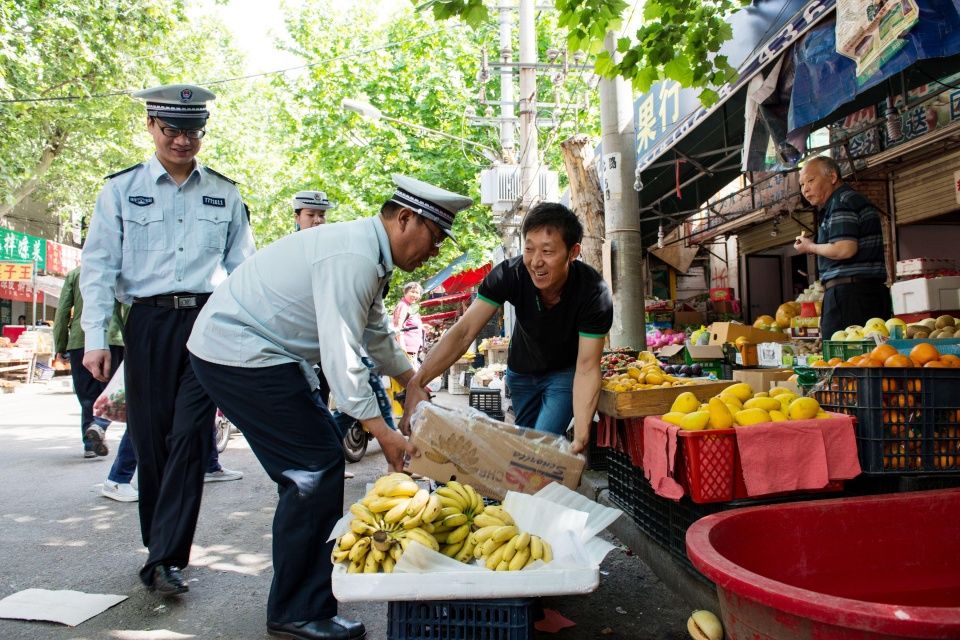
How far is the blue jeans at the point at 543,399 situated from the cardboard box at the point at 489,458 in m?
0.61

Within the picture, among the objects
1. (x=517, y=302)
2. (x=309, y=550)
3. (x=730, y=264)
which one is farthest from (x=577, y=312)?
(x=730, y=264)

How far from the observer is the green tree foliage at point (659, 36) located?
470cm

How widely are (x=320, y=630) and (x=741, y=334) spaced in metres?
5.65

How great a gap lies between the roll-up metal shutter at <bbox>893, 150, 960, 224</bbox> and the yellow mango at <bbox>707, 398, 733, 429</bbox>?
28.7 ft

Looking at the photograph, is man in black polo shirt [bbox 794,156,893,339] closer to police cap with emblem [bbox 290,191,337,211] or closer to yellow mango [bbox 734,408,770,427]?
yellow mango [bbox 734,408,770,427]

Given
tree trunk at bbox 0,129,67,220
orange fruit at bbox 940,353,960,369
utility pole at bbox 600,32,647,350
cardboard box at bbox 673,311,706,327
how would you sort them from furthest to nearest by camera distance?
tree trunk at bbox 0,129,67,220 → cardboard box at bbox 673,311,706,327 → utility pole at bbox 600,32,647,350 → orange fruit at bbox 940,353,960,369

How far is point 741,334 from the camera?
23.5 ft

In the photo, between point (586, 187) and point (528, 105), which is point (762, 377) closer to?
point (586, 187)

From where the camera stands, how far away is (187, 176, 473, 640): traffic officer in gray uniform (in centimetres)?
277

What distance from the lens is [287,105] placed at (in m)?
24.0

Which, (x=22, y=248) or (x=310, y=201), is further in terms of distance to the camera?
(x=22, y=248)

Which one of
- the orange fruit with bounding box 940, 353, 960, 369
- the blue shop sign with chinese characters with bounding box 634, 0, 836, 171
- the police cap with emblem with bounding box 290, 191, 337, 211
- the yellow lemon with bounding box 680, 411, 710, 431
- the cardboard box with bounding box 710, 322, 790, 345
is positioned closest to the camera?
the orange fruit with bounding box 940, 353, 960, 369

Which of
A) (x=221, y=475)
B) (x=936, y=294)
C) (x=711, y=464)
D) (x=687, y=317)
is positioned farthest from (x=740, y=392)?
(x=687, y=317)

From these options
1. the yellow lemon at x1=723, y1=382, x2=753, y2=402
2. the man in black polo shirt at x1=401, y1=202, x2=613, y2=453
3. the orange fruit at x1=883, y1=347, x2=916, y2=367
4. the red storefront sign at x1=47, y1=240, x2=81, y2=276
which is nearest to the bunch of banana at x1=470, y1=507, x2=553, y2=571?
the man in black polo shirt at x1=401, y1=202, x2=613, y2=453
